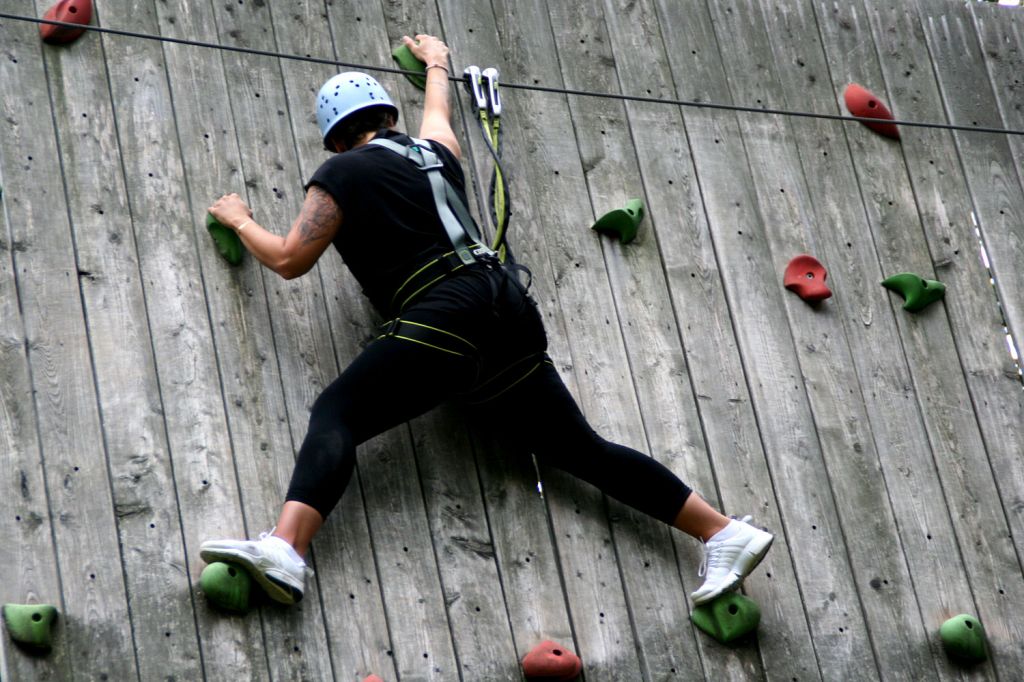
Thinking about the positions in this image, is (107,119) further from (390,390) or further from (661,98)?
(661,98)

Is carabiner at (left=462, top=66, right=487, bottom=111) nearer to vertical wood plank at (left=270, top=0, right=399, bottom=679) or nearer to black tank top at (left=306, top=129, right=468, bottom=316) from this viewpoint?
vertical wood plank at (left=270, top=0, right=399, bottom=679)

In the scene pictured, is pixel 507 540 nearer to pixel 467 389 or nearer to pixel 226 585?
pixel 467 389

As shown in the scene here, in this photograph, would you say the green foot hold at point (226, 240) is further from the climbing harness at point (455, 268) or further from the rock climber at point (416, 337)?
the climbing harness at point (455, 268)

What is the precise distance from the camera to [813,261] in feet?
17.6

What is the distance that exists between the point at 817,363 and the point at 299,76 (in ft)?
6.42

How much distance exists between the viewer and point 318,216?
14.7ft

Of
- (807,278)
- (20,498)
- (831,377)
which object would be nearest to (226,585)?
(20,498)

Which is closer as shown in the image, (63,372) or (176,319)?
(63,372)

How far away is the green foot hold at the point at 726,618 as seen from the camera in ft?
15.2

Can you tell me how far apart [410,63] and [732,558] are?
1.95m

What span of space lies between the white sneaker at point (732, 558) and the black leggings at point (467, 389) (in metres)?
0.17

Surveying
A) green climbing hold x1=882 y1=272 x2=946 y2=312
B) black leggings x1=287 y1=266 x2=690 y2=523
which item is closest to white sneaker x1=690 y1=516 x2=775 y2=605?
black leggings x1=287 y1=266 x2=690 y2=523

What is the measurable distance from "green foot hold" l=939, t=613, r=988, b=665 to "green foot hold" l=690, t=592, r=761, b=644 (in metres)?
0.65

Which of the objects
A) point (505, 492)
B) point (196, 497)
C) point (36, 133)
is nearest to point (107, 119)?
point (36, 133)
